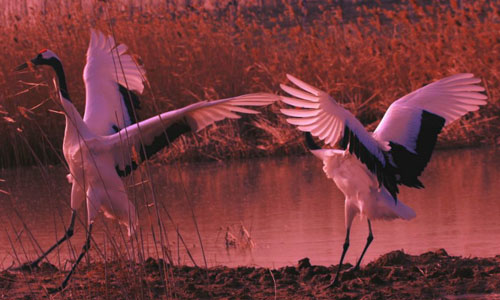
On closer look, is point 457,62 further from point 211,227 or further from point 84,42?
point 211,227

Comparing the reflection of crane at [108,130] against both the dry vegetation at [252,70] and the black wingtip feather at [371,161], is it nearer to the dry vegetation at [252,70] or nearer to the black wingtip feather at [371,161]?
the black wingtip feather at [371,161]

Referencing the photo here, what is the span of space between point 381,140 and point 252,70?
21.8 ft

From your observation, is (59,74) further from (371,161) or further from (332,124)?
(371,161)

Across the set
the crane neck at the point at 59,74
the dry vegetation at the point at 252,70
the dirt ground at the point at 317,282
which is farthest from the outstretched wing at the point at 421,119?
the dry vegetation at the point at 252,70

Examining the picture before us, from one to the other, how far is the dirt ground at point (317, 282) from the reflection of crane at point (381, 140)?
0.17 metres

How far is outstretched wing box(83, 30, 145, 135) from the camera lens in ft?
21.5

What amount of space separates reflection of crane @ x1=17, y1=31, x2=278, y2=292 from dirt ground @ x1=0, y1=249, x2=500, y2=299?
257 millimetres

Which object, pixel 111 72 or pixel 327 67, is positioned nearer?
pixel 111 72

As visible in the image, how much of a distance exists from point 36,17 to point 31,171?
299 centimetres

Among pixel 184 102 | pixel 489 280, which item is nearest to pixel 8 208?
pixel 184 102

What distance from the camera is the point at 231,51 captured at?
12.2 meters

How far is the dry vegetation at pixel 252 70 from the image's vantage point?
1098 centimetres

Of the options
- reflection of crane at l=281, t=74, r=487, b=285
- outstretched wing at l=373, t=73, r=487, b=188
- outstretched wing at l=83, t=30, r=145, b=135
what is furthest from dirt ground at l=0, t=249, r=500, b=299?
outstretched wing at l=83, t=30, r=145, b=135

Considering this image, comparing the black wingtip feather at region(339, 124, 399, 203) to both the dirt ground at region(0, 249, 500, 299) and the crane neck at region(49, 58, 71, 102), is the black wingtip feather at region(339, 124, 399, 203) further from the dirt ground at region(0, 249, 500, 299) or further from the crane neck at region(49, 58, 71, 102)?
the crane neck at region(49, 58, 71, 102)
